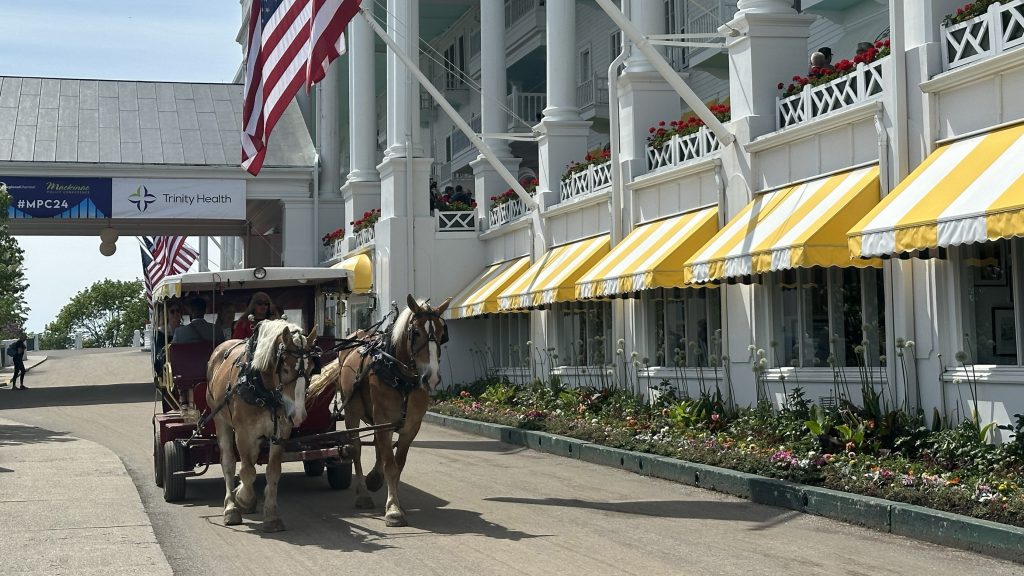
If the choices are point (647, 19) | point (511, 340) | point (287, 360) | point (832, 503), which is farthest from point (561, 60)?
point (287, 360)

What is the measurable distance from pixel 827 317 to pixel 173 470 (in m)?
8.69

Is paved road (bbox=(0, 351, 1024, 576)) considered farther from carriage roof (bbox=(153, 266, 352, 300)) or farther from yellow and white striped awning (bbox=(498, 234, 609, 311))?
yellow and white striped awning (bbox=(498, 234, 609, 311))

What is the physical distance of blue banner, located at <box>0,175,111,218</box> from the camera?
134 feet

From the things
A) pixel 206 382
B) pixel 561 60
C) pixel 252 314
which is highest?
pixel 561 60

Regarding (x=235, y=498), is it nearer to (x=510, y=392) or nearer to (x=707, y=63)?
(x=510, y=392)

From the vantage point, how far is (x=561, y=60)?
1099 inches

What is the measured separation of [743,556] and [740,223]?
325 inches

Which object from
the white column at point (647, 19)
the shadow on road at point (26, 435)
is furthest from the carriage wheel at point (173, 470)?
the white column at point (647, 19)

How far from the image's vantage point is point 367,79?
129ft

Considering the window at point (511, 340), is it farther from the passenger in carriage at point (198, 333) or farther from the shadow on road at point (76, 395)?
the passenger in carriage at point (198, 333)

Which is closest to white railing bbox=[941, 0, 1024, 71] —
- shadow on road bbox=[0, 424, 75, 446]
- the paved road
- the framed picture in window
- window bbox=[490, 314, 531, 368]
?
the framed picture in window

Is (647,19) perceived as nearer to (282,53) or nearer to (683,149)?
(683,149)

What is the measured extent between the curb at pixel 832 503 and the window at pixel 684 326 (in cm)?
292

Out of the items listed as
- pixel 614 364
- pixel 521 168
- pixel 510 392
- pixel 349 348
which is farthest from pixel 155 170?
pixel 349 348
